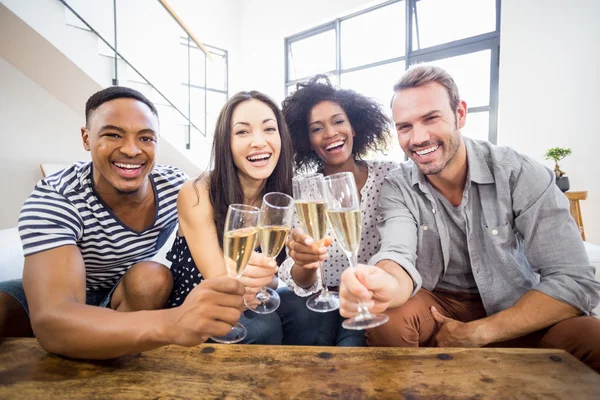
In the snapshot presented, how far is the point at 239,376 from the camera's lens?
773 millimetres

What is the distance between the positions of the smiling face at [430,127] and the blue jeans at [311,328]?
778 mm

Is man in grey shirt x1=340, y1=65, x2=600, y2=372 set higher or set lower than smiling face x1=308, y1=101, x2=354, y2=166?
lower

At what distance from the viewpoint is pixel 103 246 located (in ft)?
4.70

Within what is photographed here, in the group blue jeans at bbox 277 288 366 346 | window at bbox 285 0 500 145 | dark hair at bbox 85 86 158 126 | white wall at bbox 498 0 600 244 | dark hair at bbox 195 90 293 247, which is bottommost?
blue jeans at bbox 277 288 366 346

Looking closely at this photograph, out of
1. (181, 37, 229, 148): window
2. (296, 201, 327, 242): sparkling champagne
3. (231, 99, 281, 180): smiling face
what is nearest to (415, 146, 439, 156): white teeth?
(231, 99, 281, 180): smiling face

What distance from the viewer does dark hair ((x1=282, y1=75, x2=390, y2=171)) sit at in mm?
2133

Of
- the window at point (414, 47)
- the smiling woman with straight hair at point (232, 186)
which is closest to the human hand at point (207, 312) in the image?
the smiling woman with straight hair at point (232, 186)

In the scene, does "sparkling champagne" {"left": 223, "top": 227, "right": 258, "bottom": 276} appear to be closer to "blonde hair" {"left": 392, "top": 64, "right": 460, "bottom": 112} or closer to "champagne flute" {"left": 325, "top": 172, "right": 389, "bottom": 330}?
"champagne flute" {"left": 325, "top": 172, "right": 389, "bottom": 330}

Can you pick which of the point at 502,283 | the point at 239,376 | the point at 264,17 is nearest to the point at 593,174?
the point at 502,283

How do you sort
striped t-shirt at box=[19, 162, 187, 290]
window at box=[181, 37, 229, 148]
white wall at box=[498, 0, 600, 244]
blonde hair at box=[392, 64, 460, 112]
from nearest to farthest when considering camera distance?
striped t-shirt at box=[19, 162, 187, 290] < blonde hair at box=[392, 64, 460, 112] < white wall at box=[498, 0, 600, 244] < window at box=[181, 37, 229, 148]

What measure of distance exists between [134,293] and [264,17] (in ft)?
23.7

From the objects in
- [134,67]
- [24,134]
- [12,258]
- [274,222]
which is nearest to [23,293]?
[12,258]

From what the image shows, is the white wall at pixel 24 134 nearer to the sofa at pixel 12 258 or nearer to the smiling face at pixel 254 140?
the sofa at pixel 12 258

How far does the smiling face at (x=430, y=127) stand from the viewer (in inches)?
58.6
